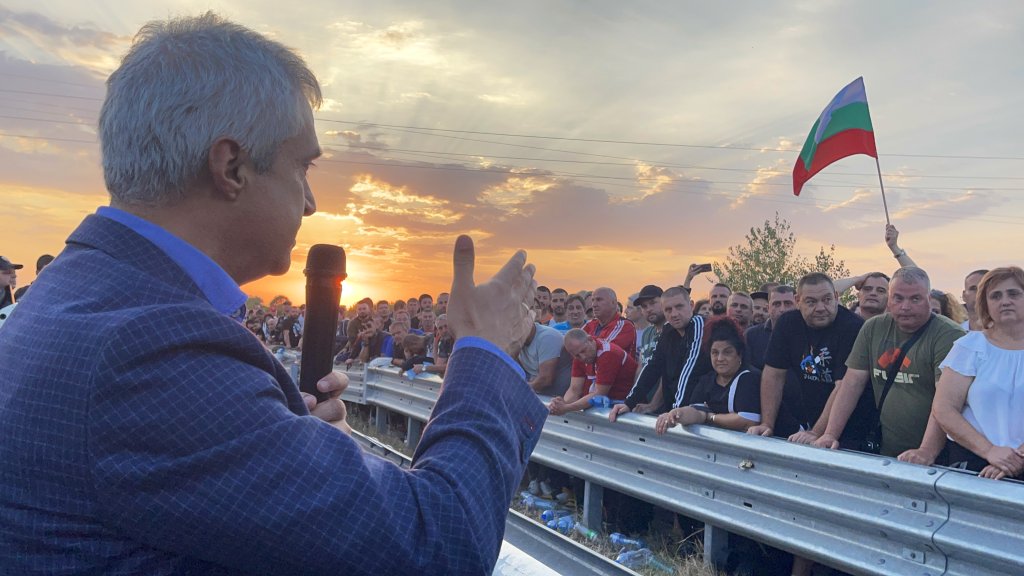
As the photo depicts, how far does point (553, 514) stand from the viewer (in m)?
7.84

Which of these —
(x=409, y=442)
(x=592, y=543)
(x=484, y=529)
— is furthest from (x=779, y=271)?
(x=484, y=529)

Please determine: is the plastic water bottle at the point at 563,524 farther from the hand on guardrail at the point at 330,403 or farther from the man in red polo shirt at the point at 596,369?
the hand on guardrail at the point at 330,403

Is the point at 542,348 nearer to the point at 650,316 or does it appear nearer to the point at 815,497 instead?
the point at 650,316

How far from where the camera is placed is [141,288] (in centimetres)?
122

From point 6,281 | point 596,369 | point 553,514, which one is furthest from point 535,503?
point 6,281

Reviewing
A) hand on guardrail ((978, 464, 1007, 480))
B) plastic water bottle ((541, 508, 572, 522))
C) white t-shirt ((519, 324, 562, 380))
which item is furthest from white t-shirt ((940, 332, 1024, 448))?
white t-shirt ((519, 324, 562, 380))

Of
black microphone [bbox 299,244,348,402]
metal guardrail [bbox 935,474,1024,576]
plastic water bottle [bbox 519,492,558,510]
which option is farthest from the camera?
plastic water bottle [bbox 519,492,558,510]

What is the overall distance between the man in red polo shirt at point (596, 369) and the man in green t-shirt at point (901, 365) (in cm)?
248

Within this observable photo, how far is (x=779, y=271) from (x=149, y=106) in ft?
142

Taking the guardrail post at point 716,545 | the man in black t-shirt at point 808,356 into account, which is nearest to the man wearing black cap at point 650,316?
the man in black t-shirt at point 808,356

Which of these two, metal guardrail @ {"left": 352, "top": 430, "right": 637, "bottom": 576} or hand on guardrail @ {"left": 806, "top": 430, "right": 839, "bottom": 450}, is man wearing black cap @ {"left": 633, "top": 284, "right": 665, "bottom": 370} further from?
hand on guardrail @ {"left": 806, "top": 430, "right": 839, "bottom": 450}

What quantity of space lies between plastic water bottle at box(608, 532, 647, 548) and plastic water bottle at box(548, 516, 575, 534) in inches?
17.7

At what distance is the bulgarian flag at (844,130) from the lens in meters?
11.4

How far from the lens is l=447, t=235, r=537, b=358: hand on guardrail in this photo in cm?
145
